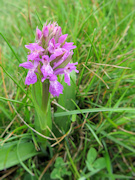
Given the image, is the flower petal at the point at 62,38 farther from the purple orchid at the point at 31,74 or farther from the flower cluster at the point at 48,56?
the purple orchid at the point at 31,74

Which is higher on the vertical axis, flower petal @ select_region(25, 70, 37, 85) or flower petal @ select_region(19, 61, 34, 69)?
flower petal @ select_region(19, 61, 34, 69)

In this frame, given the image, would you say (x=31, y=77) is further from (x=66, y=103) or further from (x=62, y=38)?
(x=66, y=103)

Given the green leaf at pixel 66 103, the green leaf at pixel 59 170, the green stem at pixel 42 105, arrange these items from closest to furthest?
the green stem at pixel 42 105 < the green leaf at pixel 59 170 < the green leaf at pixel 66 103

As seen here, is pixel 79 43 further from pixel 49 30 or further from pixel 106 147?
pixel 106 147

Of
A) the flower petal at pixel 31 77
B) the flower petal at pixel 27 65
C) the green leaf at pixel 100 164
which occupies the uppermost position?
the flower petal at pixel 27 65

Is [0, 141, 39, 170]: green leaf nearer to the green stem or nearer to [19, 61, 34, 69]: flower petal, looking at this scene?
the green stem

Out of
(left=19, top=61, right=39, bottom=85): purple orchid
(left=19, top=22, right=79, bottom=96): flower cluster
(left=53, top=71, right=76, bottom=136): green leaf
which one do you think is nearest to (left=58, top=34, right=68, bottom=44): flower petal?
(left=19, top=22, right=79, bottom=96): flower cluster

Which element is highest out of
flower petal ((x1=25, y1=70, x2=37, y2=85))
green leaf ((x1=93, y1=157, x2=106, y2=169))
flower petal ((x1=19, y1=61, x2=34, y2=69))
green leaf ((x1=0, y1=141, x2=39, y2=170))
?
flower petal ((x1=19, y1=61, x2=34, y2=69))

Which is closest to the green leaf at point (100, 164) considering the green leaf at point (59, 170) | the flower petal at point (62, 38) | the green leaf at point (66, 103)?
the green leaf at point (59, 170)
